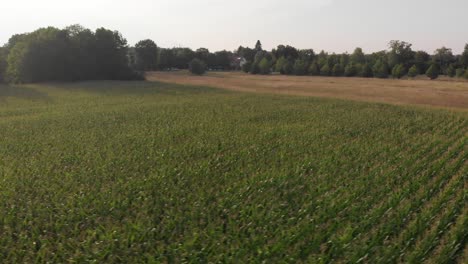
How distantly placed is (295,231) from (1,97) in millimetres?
56593

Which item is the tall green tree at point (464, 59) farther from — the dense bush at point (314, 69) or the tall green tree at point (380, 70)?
the dense bush at point (314, 69)

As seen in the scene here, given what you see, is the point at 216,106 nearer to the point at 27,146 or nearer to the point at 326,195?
the point at 27,146

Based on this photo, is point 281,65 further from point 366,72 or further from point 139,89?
point 139,89

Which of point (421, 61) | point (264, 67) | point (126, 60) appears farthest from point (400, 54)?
point (126, 60)

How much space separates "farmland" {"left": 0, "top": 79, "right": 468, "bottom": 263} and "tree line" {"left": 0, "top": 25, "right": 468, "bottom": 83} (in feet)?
181

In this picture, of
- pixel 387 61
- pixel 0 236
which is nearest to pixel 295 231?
pixel 0 236

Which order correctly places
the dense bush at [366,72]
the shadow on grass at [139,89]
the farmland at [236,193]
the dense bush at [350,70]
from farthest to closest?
the dense bush at [350,70]
the dense bush at [366,72]
the shadow on grass at [139,89]
the farmland at [236,193]

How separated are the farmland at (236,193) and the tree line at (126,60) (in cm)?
5522

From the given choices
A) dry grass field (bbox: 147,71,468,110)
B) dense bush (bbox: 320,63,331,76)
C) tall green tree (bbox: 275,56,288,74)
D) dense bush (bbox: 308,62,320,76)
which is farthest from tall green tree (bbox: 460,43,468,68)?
tall green tree (bbox: 275,56,288,74)

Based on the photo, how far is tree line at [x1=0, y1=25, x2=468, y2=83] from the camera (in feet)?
245

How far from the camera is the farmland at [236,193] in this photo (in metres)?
9.27

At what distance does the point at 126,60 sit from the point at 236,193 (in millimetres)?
79610

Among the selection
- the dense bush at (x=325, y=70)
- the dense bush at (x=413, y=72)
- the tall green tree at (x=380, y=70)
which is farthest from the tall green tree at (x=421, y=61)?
the dense bush at (x=325, y=70)

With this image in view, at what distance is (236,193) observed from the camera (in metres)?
13.1
